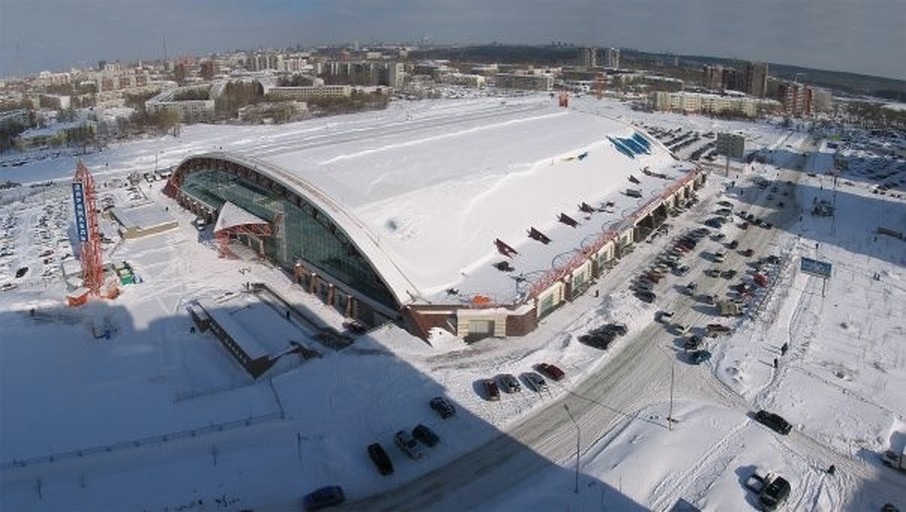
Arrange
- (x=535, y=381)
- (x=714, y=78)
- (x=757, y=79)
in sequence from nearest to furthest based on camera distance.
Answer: (x=535, y=381) → (x=757, y=79) → (x=714, y=78)

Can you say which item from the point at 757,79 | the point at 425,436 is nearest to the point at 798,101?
the point at 757,79

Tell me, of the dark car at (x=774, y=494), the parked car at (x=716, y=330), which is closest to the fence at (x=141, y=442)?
the dark car at (x=774, y=494)

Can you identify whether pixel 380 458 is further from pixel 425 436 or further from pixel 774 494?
pixel 774 494

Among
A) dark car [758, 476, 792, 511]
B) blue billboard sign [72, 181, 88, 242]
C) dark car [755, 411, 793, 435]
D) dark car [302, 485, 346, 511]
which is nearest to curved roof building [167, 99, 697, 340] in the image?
blue billboard sign [72, 181, 88, 242]

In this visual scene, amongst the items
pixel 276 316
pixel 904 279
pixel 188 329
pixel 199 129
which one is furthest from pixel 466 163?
pixel 199 129

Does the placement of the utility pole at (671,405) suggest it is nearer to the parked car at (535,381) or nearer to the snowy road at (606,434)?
the snowy road at (606,434)

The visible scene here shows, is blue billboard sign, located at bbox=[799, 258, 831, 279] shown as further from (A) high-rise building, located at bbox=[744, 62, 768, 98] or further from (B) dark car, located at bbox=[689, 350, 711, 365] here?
(A) high-rise building, located at bbox=[744, 62, 768, 98]

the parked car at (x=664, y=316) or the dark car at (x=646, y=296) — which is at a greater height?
the dark car at (x=646, y=296)
